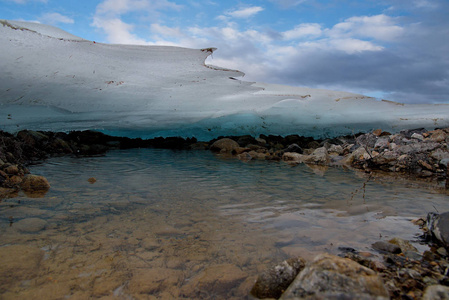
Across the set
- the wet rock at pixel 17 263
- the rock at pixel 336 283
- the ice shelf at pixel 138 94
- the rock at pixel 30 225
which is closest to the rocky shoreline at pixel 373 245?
the rock at pixel 336 283

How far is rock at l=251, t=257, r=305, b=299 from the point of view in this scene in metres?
1.57

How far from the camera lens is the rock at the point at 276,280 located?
61.8 inches

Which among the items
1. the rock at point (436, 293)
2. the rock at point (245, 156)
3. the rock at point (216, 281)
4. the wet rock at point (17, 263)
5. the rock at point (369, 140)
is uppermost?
the rock at point (369, 140)

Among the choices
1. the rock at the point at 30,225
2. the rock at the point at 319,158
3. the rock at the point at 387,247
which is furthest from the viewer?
the rock at the point at 319,158

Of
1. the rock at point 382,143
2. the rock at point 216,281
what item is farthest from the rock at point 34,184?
the rock at point 382,143

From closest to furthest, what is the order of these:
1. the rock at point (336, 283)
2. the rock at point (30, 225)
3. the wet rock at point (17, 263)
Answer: the rock at point (336, 283)
the wet rock at point (17, 263)
the rock at point (30, 225)

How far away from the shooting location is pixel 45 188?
4.05 metres

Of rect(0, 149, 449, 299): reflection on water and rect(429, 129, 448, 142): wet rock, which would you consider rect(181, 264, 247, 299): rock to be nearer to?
rect(0, 149, 449, 299): reflection on water

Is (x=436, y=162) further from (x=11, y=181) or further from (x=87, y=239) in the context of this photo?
(x=11, y=181)

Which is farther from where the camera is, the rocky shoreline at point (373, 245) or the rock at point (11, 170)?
the rock at point (11, 170)

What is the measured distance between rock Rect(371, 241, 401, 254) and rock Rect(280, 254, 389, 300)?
0.83 m

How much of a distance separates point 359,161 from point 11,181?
24.2 ft

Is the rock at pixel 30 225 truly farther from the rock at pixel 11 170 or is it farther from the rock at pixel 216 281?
the rock at pixel 11 170

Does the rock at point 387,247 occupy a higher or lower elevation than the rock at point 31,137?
lower
